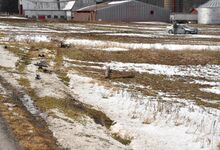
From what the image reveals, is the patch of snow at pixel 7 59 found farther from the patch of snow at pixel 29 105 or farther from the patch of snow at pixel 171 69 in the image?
the patch of snow at pixel 29 105

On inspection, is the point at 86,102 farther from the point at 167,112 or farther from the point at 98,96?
the point at 167,112

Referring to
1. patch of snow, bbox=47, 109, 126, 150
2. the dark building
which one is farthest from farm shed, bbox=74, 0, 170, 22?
patch of snow, bbox=47, 109, 126, 150

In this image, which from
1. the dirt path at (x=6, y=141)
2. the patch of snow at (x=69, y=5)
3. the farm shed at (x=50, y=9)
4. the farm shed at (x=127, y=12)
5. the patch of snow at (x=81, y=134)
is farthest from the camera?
the farm shed at (x=50, y=9)

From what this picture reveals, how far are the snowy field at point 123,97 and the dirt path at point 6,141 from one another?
971 mm

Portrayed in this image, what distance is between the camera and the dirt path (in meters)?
9.53

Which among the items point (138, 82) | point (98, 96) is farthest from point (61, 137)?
point (138, 82)

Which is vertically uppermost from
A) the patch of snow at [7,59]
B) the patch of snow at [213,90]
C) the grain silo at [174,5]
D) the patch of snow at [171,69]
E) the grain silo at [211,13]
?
the grain silo at [174,5]

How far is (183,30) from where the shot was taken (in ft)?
199

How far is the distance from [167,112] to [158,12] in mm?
90430

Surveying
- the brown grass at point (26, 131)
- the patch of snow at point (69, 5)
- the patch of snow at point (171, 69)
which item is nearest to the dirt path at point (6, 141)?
the brown grass at point (26, 131)

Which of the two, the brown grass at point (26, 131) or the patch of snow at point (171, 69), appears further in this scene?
the patch of snow at point (171, 69)

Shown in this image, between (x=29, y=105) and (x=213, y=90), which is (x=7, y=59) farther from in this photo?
(x=29, y=105)

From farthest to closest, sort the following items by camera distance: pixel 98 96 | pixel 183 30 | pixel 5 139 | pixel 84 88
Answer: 1. pixel 183 30
2. pixel 84 88
3. pixel 98 96
4. pixel 5 139

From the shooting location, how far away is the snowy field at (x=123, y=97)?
36.0 feet
